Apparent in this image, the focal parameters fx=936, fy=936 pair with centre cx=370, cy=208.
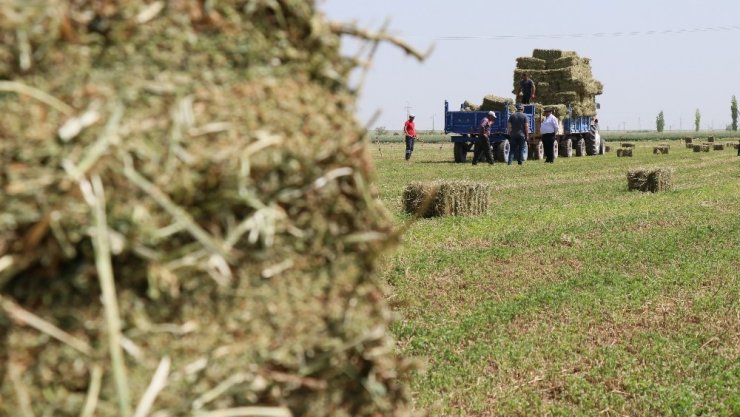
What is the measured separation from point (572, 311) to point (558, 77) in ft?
95.3

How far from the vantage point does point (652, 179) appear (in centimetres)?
1925

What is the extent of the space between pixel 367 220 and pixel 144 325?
691mm

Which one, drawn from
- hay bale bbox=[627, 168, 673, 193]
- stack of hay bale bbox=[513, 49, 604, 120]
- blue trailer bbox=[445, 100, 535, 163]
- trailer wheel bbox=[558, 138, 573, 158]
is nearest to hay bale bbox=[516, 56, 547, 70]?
stack of hay bale bbox=[513, 49, 604, 120]

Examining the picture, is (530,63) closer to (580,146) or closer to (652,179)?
(580,146)

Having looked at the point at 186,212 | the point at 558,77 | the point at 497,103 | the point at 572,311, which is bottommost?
the point at 572,311

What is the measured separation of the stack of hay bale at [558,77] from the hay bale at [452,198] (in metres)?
21.3

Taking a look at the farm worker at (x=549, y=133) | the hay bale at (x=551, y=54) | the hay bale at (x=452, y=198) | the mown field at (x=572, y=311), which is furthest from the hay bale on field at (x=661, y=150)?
the hay bale at (x=452, y=198)

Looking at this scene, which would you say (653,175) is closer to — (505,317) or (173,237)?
(505,317)

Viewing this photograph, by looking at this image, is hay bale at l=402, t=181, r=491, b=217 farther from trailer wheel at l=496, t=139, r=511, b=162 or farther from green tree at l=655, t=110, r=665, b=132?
green tree at l=655, t=110, r=665, b=132

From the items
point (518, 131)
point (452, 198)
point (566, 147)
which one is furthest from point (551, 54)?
point (452, 198)

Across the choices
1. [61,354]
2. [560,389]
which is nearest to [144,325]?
[61,354]

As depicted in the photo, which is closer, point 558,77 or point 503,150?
point 503,150

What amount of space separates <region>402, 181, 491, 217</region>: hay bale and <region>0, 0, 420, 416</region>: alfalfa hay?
466 inches

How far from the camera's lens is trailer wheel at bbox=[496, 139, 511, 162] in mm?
30594
